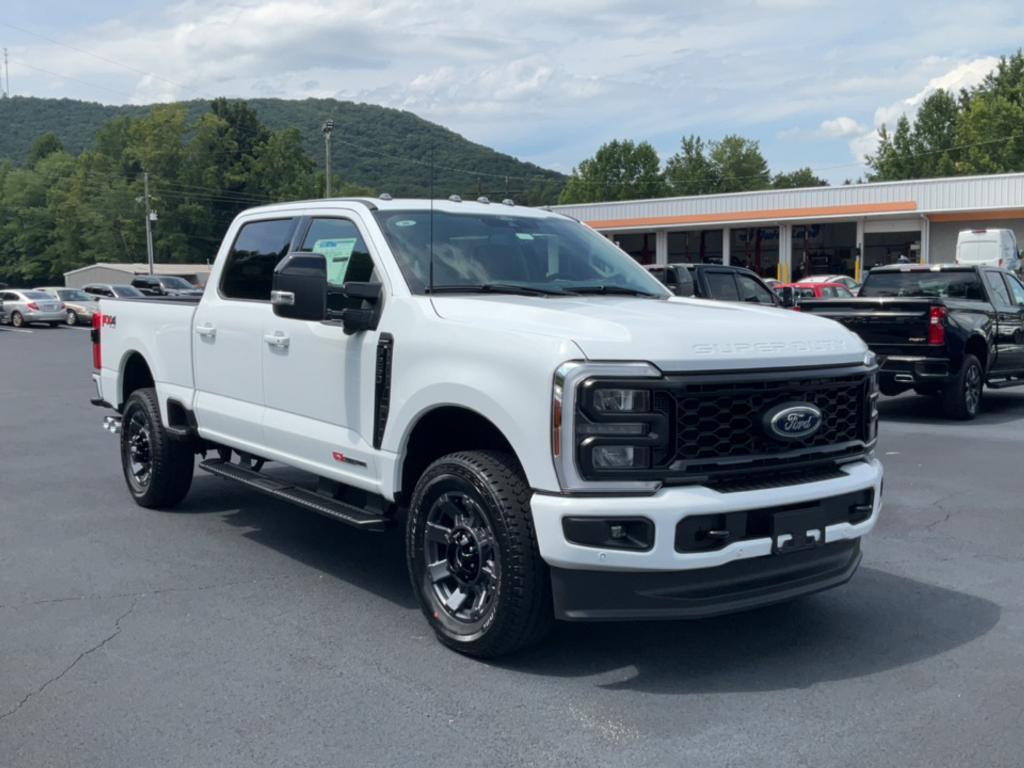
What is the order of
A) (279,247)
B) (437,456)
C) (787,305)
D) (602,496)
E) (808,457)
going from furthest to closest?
(787,305) → (279,247) → (437,456) → (808,457) → (602,496)

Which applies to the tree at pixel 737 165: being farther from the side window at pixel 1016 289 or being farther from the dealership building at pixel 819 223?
the side window at pixel 1016 289

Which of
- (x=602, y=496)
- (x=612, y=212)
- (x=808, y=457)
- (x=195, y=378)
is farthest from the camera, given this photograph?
(x=612, y=212)

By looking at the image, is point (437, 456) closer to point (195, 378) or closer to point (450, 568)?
point (450, 568)

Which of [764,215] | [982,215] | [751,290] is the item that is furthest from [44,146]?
[751,290]

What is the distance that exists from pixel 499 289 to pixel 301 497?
1594mm

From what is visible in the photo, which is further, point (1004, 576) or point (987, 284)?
point (987, 284)

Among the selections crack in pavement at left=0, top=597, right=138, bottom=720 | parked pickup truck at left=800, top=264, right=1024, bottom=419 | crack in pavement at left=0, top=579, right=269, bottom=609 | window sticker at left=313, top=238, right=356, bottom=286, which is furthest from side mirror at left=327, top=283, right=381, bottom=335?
parked pickup truck at left=800, top=264, right=1024, bottom=419

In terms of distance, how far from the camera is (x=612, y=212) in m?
56.7

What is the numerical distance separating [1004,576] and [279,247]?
4.63 meters

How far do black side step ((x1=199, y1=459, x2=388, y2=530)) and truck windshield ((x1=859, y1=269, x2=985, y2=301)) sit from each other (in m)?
9.72

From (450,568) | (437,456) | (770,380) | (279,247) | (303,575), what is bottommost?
(303,575)

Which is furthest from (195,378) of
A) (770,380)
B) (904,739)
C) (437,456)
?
(904,739)

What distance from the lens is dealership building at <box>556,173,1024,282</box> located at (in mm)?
46375

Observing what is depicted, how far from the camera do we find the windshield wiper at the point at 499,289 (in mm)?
5379
